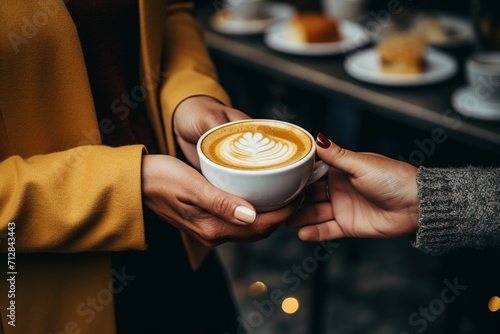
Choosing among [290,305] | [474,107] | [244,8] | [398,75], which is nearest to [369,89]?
[398,75]

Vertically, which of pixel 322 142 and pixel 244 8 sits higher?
pixel 322 142

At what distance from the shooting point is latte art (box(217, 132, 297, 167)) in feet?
3.22

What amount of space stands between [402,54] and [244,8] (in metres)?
0.83

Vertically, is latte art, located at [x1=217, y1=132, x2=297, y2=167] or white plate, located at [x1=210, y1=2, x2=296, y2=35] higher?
latte art, located at [x1=217, y1=132, x2=297, y2=167]

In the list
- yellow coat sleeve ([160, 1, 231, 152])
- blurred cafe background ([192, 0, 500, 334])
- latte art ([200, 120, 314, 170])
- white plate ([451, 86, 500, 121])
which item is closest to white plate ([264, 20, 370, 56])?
blurred cafe background ([192, 0, 500, 334])

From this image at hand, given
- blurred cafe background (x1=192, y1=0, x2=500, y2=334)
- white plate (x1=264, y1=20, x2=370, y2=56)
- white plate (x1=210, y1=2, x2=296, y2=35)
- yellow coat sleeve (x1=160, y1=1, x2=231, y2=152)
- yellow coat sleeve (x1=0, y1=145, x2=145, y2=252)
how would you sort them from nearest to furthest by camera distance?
yellow coat sleeve (x1=0, y1=145, x2=145, y2=252), yellow coat sleeve (x1=160, y1=1, x2=231, y2=152), blurred cafe background (x1=192, y1=0, x2=500, y2=334), white plate (x1=264, y1=20, x2=370, y2=56), white plate (x1=210, y1=2, x2=296, y2=35)

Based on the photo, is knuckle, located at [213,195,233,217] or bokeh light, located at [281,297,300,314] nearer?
knuckle, located at [213,195,233,217]

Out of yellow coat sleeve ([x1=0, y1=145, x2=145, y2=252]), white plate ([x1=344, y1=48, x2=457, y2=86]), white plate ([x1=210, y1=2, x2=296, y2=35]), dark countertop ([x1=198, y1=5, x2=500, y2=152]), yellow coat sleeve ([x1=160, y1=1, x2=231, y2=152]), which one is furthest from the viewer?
white plate ([x1=210, y1=2, x2=296, y2=35])

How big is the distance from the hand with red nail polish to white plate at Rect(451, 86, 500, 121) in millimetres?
549

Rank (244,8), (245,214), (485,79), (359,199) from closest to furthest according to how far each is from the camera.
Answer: (245,214) < (359,199) < (485,79) < (244,8)

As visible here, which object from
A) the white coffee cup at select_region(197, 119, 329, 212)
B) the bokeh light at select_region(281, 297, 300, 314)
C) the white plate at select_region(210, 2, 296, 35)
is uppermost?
the white coffee cup at select_region(197, 119, 329, 212)

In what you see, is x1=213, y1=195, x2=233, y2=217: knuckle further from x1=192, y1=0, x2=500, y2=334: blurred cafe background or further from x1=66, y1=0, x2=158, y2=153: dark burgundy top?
x1=192, y1=0, x2=500, y2=334: blurred cafe background

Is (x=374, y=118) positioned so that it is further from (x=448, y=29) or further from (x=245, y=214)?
(x=245, y=214)

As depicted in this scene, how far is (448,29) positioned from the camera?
221 cm
